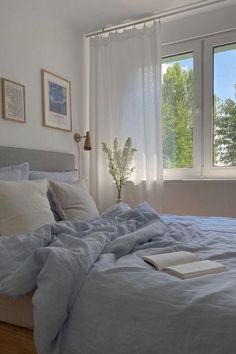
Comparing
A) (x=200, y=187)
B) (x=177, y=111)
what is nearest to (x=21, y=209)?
(x=200, y=187)

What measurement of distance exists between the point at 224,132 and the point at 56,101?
164cm

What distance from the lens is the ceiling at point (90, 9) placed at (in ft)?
8.38

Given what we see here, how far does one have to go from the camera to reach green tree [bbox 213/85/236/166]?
2.90 metres

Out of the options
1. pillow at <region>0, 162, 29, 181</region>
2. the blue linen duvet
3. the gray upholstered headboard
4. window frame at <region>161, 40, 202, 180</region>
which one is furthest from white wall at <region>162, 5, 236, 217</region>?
the blue linen duvet

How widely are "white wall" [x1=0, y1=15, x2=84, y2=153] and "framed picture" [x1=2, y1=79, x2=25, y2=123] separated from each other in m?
0.05

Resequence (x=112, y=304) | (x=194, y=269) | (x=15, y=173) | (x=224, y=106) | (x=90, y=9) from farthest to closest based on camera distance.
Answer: (x=224, y=106), (x=90, y=9), (x=15, y=173), (x=194, y=269), (x=112, y=304)

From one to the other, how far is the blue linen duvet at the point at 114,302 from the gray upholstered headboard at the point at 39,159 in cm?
114

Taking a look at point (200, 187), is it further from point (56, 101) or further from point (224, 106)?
point (56, 101)

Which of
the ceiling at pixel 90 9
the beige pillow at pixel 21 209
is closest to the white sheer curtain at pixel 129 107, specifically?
the ceiling at pixel 90 9

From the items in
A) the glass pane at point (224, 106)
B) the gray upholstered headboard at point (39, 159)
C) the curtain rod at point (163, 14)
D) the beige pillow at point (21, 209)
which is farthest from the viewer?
the glass pane at point (224, 106)

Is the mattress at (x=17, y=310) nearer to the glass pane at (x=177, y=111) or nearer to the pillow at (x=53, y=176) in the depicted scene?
the pillow at (x=53, y=176)

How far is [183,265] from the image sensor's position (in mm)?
1084

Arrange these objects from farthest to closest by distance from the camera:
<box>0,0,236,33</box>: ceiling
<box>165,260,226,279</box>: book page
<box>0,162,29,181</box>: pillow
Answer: <box>0,0,236,33</box>: ceiling → <box>0,162,29,181</box>: pillow → <box>165,260,226,279</box>: book page

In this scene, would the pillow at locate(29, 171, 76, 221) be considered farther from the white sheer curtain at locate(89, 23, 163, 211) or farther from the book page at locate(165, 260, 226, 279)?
the book page at locate(165, 260, 226, 279)
